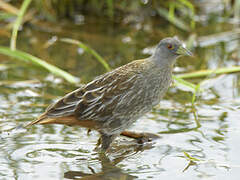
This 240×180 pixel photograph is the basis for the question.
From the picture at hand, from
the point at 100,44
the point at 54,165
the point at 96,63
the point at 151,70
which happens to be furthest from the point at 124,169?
the point at 100,44

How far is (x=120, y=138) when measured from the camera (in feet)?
17.9

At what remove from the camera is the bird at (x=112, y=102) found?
4895mm

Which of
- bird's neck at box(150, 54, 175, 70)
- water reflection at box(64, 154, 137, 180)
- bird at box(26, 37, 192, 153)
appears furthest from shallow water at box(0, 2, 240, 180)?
bird's neck at box(150, 54, 175, 70)

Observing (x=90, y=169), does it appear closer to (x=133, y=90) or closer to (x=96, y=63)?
(x=133, y=90)

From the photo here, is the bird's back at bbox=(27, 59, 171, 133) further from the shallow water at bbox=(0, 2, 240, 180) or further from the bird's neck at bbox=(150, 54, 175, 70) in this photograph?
the shallow water at bbox=(0, 2, 240, 180)

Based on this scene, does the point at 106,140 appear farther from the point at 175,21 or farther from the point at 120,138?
the point at 175,21

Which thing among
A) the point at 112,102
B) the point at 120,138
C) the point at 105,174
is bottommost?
the point at 105,174

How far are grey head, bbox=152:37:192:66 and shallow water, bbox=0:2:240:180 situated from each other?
795 mm

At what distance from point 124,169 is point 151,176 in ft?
0.97

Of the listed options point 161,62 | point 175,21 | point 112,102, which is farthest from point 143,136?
point 175,21

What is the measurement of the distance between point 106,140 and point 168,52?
1.08 metres

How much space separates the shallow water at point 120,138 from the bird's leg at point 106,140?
0.10m

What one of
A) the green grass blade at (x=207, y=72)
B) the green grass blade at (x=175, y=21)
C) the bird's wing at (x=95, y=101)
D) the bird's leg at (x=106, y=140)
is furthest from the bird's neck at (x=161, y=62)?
the green grass blade at (x=175, y=21)

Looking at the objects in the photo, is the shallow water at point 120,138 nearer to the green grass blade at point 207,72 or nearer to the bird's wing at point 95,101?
the green grass blade at point 207,72
